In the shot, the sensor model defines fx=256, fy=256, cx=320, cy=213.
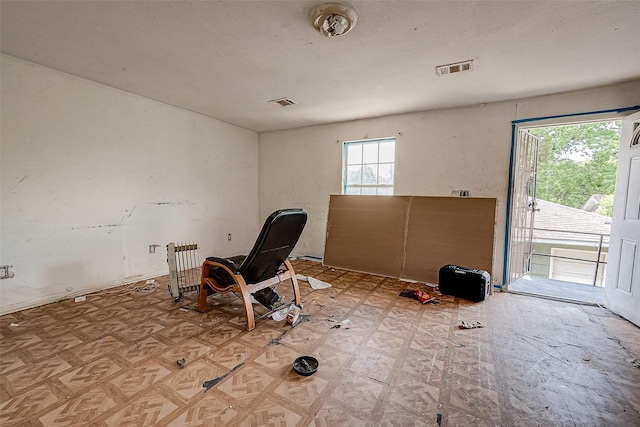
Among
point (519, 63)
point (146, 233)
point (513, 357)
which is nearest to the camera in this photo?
point (513, 357)

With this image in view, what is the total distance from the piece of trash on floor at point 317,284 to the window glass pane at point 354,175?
1.98m

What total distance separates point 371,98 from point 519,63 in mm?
1612

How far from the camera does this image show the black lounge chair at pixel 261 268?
2350mm

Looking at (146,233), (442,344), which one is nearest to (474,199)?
(442,344)

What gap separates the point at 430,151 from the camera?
3994 mm

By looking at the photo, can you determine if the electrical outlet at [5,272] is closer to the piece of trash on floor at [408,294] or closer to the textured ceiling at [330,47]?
the textured ceiling at [330,47]

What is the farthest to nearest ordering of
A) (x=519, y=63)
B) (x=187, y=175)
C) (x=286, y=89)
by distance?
(x=187, y=175) → (x=286, y=89) → (x=519, y=63)

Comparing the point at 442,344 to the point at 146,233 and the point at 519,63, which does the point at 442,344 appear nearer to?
the point at 519,63

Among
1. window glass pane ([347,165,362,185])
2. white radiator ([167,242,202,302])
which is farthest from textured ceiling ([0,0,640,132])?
white radiator ([167,242,202,302])

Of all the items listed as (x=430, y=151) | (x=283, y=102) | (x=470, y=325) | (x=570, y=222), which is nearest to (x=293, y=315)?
(x=470, y=325)

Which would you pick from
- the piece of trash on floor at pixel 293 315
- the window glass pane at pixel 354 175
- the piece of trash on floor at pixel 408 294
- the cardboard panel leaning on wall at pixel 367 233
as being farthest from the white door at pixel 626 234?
the piece of trash on floor at pixel 293 315

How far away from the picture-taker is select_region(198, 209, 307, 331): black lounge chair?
2.35 m

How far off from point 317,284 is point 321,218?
168cm

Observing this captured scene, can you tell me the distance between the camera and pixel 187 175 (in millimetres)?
4258
